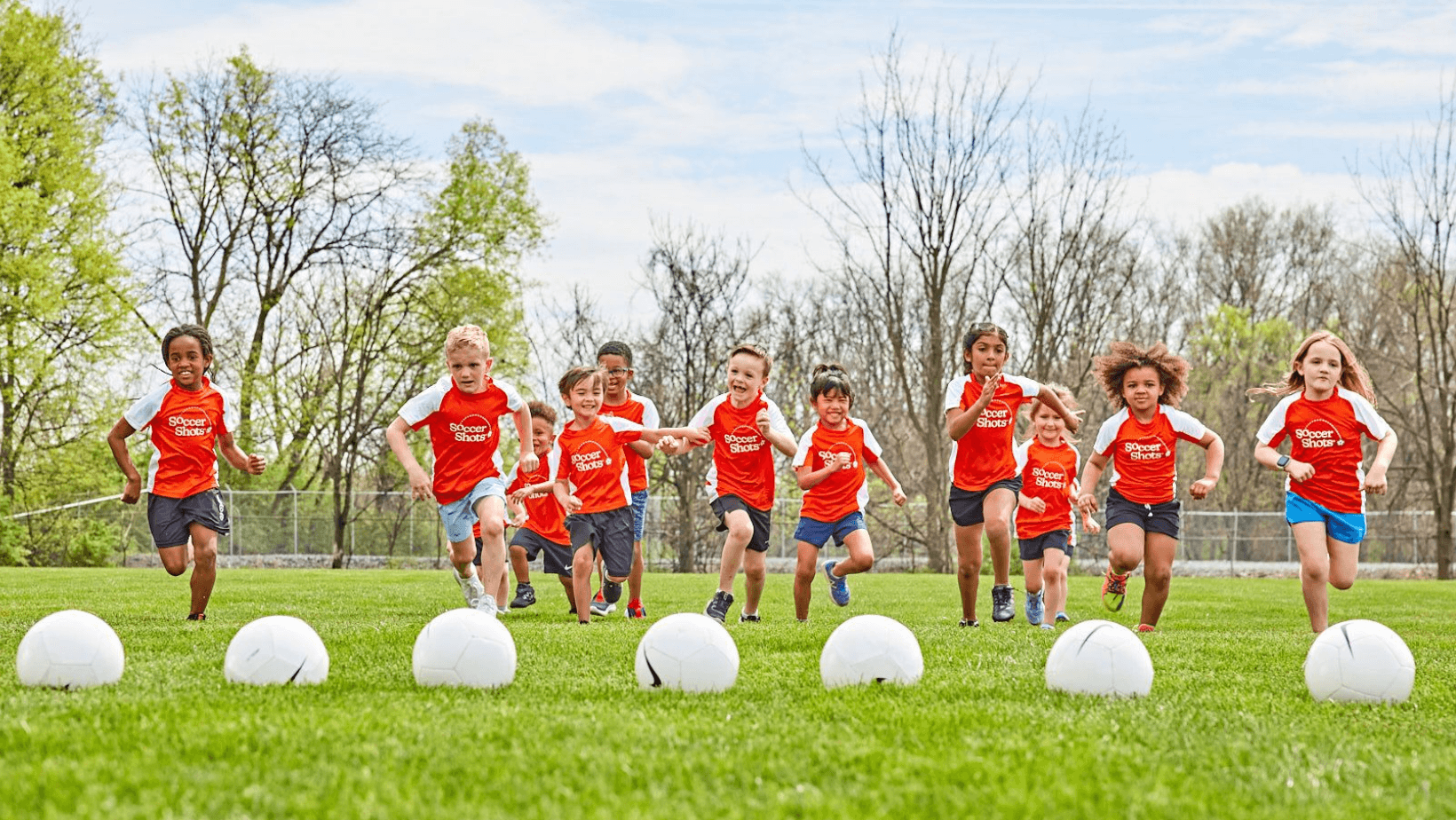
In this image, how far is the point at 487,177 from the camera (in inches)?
1436

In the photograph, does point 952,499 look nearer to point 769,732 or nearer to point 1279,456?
point 1279,456

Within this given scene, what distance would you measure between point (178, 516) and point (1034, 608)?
701cm

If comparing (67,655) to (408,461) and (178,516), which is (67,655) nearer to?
(408,461)

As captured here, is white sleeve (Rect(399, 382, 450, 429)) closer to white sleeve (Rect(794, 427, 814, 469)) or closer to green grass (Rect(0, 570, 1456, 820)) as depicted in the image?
green grass (Rect(0, 570, 1456, 820))

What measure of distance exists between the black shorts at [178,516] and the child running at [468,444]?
1.62 m

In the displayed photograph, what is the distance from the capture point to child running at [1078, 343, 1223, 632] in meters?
8.91

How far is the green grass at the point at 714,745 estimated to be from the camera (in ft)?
10.1

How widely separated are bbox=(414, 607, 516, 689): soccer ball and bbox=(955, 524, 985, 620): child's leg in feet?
16.6

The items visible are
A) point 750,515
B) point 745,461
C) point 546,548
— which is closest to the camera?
point 750,515

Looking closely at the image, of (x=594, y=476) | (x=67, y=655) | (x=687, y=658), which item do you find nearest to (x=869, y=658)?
(x=687, y=658)

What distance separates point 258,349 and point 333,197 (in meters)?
5.11

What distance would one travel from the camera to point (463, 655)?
5094mm

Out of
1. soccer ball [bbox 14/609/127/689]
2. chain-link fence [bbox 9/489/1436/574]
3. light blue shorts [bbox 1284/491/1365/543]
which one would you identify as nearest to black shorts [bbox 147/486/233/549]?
soccer ball [bbox 14/609/127/689]

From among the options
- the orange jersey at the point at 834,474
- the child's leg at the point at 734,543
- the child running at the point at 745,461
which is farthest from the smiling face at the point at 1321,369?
the child's leg at the point at 734,543
